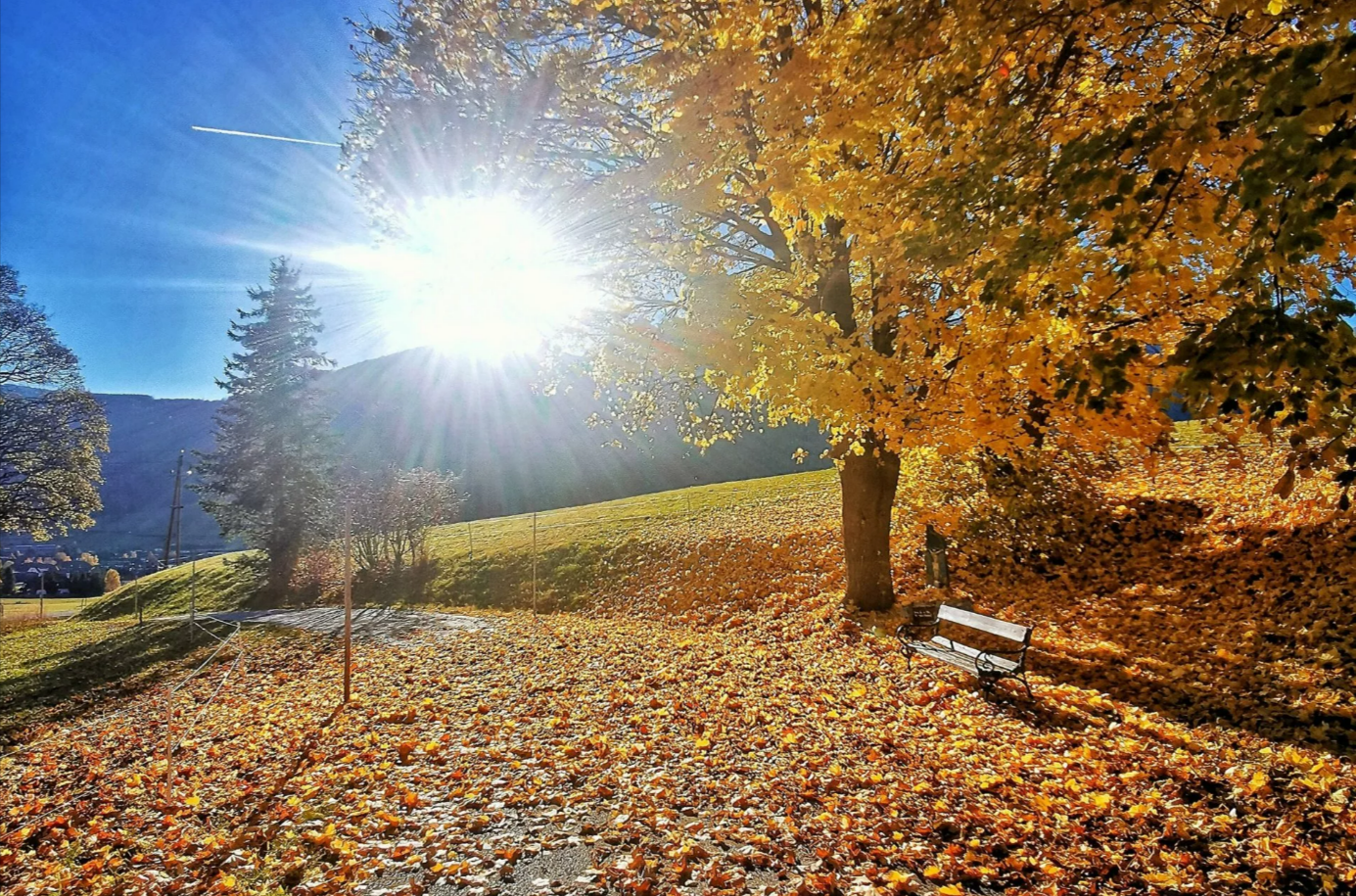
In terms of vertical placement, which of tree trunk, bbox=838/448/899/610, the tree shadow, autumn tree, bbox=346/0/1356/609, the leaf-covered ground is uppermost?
autumn tree, bbox=346/0/1356/609

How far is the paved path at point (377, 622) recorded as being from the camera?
1367cm

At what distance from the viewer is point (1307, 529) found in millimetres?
8742

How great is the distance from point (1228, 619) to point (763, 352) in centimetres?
659

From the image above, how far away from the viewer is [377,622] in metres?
15.3

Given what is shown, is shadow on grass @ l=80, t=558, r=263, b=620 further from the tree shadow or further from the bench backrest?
the tree shadow

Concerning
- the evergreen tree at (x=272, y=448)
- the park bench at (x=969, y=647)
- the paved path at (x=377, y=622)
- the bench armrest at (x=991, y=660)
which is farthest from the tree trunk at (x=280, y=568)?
the bench armrest at (x=991, y=660)

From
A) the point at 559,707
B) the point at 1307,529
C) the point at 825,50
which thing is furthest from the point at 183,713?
the point at 1307,529

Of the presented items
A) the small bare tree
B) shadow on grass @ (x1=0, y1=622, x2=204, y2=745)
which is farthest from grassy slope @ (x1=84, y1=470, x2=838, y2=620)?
shadow on grass @ (x1=0, y1=622, x2=204, y2=745)

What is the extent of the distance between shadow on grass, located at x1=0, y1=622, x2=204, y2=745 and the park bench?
43.5 feet

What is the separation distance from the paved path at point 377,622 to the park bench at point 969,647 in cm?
900

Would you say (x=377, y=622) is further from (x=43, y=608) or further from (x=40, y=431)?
(x=43, y=608)

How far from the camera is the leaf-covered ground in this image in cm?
375

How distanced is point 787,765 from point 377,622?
1338 centimetres

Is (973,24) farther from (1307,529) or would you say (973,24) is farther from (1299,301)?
(1307,529)
